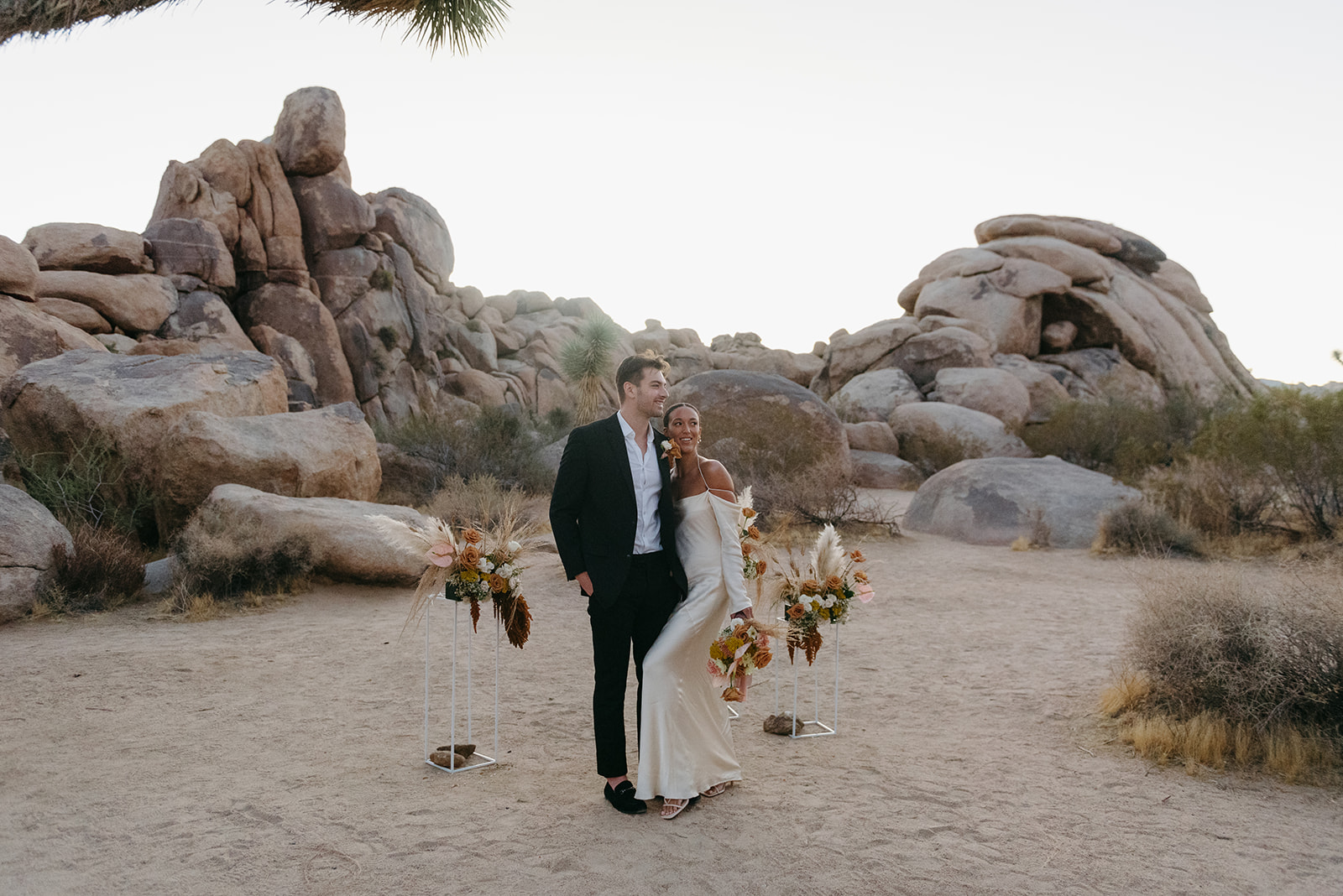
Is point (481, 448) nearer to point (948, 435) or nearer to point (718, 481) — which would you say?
point (948, 435)

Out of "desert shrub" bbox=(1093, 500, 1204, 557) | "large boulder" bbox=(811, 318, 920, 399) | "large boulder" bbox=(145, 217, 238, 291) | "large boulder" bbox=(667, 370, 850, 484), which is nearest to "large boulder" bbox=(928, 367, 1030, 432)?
"large boulder" bbox=(811, 318, 920, 399)

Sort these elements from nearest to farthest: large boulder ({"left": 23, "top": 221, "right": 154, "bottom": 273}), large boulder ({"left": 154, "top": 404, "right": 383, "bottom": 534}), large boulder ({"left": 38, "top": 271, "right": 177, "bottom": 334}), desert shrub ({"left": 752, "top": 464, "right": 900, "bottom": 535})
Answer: large boulder ({"left": 154, "top": 404, "right": 383, "bottom": 534})
desert shrub ({"left": 752, "top": 464, "right": 900, "bottom": 535})
large boulder ({"left": 38, "top": 271, "right": 177, "bottom": 334})
large boulder ({"left": 23, "top": 221, "right": 154, "bottom": 273})

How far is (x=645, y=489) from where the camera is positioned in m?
4.18

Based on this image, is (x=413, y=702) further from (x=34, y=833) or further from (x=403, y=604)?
(x=403, y=604)

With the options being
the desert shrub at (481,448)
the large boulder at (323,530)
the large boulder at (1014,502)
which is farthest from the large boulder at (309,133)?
the large boulder at (1014,502)

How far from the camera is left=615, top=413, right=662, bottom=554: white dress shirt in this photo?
13.6 feet

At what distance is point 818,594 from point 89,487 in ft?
28.7

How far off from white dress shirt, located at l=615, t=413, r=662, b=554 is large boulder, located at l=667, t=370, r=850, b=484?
1033cm

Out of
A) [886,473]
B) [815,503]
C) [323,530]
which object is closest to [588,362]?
[886,473]

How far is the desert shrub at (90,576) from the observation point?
816 centimetres

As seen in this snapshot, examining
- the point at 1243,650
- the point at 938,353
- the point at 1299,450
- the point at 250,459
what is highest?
the point at 938,353

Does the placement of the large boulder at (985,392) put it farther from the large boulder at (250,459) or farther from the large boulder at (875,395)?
the large boulder at (250,459)

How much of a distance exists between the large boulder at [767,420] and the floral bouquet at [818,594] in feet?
31.1

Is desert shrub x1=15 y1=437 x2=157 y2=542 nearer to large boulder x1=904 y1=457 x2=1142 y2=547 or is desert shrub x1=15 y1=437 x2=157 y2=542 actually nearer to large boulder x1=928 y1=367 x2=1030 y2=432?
large boulder x1=904 y1=457 x2=1142 y2=547
